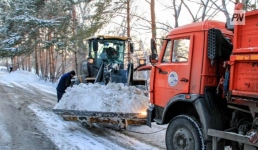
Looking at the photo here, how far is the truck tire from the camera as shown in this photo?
4746 millimetres

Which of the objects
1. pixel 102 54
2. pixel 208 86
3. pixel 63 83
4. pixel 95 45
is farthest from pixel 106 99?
pixel 102 54

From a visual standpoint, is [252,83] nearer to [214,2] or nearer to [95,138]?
[95,138]

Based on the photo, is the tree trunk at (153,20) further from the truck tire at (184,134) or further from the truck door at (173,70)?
the truck tire at (184,134)

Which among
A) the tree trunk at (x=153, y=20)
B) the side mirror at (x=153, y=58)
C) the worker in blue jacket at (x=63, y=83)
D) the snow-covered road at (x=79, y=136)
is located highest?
the tree trunk at (x=153, y=20)

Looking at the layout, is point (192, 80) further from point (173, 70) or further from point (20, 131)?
point (20, 131)

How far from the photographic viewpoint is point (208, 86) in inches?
190

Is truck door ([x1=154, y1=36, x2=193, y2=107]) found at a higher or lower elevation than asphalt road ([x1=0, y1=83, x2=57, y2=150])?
higher

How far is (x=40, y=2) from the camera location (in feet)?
87.0

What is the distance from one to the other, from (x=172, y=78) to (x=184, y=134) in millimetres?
1045

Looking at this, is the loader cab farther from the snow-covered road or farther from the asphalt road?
the snow-covered road

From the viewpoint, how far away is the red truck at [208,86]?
3971 millimetres

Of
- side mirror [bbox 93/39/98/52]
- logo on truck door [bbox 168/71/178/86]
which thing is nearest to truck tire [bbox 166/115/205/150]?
logo on truck door [bbox 168/71/178/86]

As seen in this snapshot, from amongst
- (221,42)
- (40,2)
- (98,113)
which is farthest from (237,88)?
(40,2)

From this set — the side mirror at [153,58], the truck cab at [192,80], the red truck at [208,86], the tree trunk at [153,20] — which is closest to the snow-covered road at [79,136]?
the red truck at [208,86]
